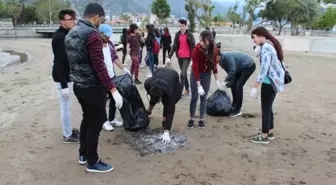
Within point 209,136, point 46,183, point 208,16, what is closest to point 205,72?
point 209,136

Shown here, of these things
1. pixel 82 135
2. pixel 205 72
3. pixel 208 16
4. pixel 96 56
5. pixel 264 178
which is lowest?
pixel 264 178

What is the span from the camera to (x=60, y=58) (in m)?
3.88

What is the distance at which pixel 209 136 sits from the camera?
15.6ft

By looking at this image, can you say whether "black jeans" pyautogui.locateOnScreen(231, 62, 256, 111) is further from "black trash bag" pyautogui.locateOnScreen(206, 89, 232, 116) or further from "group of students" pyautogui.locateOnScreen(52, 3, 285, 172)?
"black trash bag" pyautogui.locateOnScreen(206, 89, 232, 116)

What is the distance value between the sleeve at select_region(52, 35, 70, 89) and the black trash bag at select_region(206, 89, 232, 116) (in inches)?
107

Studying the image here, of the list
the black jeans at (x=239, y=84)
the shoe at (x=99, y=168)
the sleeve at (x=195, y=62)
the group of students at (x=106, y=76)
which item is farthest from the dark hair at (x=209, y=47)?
the shoe at (x=99, y=168)

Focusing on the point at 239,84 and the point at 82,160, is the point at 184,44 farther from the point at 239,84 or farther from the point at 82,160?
the point at 82,160

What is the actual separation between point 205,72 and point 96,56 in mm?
2122

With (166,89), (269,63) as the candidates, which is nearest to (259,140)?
(269,63)

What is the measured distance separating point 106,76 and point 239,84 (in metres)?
3.10

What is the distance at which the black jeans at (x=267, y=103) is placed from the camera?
13.8 ft

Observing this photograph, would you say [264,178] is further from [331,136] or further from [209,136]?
[331,136]

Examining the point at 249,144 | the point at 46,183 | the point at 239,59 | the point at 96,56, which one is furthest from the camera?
the point at 239,59

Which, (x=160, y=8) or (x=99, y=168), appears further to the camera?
(x=160, y=8)
